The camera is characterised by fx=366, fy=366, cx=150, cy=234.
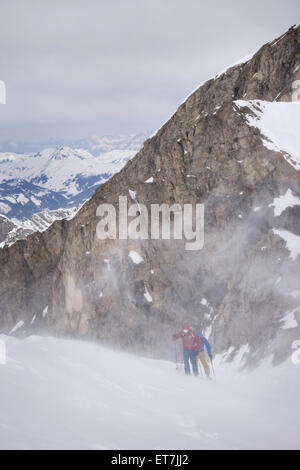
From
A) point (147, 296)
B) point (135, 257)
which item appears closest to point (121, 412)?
point (147, 296)

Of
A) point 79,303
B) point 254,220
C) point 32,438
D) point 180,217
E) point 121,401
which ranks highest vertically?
point 180,217

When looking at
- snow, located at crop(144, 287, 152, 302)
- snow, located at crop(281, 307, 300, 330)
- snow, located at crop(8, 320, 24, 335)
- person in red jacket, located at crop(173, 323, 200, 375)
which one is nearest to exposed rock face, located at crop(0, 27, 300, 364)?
snow, located at crop(144, 287, 152, 302)

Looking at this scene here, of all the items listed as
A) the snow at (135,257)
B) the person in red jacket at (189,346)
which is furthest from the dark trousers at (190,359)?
the snow at (135,257)

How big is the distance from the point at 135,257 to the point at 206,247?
30.2 feet

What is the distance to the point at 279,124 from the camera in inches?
1304

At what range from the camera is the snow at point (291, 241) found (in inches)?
1035

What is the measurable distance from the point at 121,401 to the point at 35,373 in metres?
2.23

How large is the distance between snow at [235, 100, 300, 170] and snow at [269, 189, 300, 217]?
2410mm

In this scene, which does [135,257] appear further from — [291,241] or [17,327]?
[17,327]

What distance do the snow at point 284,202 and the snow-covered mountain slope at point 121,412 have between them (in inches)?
757

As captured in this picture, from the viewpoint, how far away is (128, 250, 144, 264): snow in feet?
135

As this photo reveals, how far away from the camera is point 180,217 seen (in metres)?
38.9

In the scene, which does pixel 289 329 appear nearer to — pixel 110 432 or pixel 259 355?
pixel 259 355

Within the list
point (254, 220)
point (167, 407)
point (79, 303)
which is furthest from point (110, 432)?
point (79, 303)
